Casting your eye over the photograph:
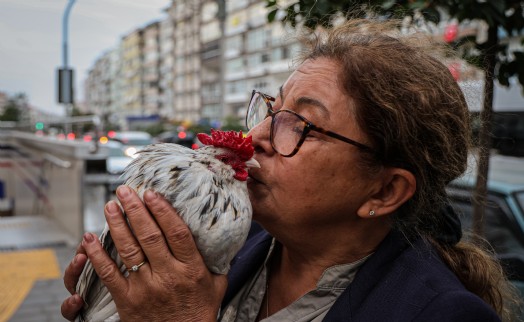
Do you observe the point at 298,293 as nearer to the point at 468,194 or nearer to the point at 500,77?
the point at 468,194

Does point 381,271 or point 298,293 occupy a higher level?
point 381,271

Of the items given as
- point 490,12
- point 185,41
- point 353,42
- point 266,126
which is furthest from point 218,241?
point 185,41

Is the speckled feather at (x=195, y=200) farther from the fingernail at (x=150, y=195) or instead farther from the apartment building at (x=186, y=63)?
the apartment building at (x=186, y=63)

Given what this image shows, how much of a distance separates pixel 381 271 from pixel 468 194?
1069 millimetres

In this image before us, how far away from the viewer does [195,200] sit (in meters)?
1.27

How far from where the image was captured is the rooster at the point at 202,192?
126 centimetres

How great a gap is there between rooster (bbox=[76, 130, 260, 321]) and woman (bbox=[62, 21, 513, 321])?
0.16 ft

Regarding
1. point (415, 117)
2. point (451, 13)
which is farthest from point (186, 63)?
point (415, 117)

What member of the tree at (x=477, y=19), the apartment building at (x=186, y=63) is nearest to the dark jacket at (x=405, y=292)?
the tree at (x=477, y=19)

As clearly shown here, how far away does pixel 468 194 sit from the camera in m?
2.22

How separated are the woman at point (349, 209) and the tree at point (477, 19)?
464 mm

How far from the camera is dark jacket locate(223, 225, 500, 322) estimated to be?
1.18m

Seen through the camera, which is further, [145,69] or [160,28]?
[145,69]

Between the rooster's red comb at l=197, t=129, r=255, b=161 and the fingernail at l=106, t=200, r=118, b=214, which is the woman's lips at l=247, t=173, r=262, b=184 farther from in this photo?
the fingernail at l=106, t=200, r=118, b=214
